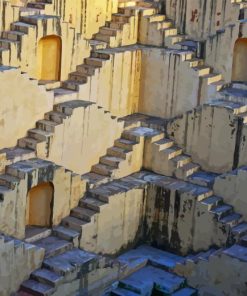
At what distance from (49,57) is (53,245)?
4628 mm

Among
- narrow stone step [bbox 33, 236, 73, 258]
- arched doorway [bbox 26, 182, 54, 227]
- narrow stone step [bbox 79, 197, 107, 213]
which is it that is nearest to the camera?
narrow stone step [bbox 33, 236, 73, 258]

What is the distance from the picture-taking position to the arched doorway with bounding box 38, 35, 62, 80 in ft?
67.9

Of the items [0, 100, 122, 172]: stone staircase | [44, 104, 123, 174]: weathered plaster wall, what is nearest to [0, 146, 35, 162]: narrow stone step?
[0, 100, 122, 172]: stone staircase

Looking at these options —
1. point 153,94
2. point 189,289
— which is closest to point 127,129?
point 153,94

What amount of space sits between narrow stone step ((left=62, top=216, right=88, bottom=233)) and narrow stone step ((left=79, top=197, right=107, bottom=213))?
388 millimetres

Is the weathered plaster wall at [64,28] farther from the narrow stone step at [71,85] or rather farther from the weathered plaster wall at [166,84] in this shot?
the weathered plaster wall at [166,84]

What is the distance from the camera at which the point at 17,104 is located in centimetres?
1911

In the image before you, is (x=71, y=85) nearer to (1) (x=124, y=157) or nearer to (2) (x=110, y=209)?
(1) (x=124, y=157)

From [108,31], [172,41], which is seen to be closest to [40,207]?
[108,31]

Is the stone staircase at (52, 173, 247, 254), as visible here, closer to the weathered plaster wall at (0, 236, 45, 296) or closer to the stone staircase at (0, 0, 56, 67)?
the weathered plaster wall at (0, 236, 45, 296)

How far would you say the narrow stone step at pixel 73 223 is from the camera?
19.1 meters

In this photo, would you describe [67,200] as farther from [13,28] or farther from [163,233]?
[13,28]

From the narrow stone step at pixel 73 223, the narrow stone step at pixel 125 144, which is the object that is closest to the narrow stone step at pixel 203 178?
the narrow stone step at pixel 125 144

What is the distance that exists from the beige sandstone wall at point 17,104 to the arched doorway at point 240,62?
5203 mm
